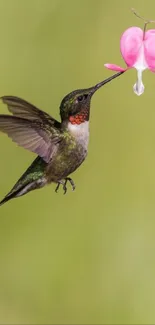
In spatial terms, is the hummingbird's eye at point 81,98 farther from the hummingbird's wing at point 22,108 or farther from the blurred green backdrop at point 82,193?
the blurred green backdrop at point 82,193

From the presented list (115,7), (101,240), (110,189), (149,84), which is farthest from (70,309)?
(115,7)

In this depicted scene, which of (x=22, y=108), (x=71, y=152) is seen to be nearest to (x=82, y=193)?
(x=71, y=152)

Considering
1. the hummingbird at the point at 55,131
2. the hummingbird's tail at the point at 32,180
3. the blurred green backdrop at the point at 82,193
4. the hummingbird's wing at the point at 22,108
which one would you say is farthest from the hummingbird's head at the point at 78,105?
the blurred green backdrop at the point at 82,193

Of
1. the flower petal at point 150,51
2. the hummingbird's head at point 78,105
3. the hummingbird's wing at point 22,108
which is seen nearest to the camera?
the hummingbird's wing at point 22,108

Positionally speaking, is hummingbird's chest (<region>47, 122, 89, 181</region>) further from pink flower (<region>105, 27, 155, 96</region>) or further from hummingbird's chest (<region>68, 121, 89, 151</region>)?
pink flower (<region>105, 27, 155, 96</region>)

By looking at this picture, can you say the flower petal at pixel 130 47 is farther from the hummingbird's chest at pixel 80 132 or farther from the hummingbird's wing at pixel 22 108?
the hummingbird's wing at pixel 22 108

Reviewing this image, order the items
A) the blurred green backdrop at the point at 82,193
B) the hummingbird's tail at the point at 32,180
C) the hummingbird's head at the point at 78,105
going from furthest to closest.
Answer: the blurred green backdrop at the point at 82,193, the hummingbird's tail at the point at 32,180, the hummingbird's head at the point at 78,105

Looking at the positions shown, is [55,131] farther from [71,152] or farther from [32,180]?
[32,180]

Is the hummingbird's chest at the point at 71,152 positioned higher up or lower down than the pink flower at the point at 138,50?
lower down

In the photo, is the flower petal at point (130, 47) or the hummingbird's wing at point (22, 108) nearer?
the hummingbird's wing at point (22, 108)
